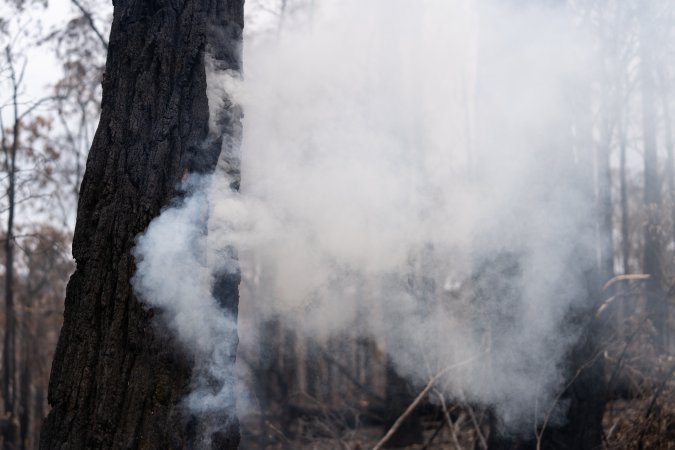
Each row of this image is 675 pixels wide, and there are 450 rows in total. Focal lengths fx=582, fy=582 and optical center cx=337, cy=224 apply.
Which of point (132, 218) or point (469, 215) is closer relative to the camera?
point (132, 218)

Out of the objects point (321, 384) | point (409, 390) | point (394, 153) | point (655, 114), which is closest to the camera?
point (394, 153)

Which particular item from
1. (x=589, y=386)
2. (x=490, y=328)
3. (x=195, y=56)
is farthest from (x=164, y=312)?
(x=589, y=386)

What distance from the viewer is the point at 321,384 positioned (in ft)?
35.9

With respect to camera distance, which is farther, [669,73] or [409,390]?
[669,73]

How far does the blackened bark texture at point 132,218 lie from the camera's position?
10.3 ft

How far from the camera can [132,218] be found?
3322mm

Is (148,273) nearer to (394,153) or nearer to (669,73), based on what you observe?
(394,153)

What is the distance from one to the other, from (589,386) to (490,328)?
1226mm

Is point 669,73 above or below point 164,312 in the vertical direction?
above

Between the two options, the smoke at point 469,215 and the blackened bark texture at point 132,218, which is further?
the smoke at point 469,215

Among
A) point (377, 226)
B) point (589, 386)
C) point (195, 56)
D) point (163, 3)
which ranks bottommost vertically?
point (589, 386)

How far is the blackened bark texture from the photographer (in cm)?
314

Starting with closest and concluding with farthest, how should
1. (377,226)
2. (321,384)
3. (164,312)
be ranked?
(164,312) < (377,226) < (321,384)

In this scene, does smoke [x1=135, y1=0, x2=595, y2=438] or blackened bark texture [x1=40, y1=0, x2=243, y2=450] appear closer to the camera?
blackened bark texture [x1=40, y1=0, x2=243, y2=450]
